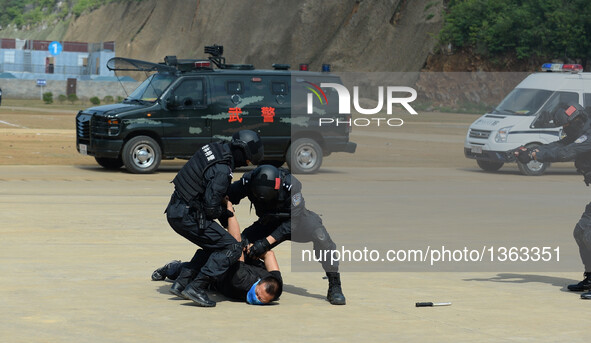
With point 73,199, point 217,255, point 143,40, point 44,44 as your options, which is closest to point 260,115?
point 73,199

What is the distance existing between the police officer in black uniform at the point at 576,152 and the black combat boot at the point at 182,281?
3222mm

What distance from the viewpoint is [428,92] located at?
67500 millimetres

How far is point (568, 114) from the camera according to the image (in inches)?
369

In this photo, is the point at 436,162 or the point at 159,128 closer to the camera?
the point at 159,128

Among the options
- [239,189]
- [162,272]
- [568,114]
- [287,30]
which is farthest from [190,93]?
[287,30]

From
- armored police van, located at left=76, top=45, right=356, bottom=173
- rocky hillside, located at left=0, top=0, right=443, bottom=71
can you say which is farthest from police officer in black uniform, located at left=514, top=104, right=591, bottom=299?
rocky hillside, located at left=0, top=0, right=443, bottom=71

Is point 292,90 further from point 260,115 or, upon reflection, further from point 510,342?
point 510,342

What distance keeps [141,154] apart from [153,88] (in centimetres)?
146

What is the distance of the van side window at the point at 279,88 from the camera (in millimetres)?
21266

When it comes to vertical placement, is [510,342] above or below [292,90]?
below

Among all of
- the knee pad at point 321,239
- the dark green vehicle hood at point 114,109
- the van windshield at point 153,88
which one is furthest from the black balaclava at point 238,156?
the van windshield at point 153,88

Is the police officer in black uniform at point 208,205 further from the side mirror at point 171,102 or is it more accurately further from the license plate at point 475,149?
the license plate at point 475,149

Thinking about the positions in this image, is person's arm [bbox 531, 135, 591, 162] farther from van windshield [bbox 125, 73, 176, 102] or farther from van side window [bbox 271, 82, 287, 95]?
van windshield [bbox 125, 73, 176, 102]

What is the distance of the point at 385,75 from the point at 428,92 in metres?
7.97
